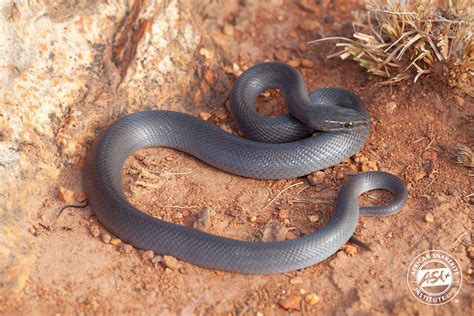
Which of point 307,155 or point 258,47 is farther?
point 258,47

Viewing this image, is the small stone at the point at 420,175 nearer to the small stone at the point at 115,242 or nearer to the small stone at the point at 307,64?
the small stone at the point at 307,64

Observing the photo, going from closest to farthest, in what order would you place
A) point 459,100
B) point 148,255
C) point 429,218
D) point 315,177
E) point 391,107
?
1. point 148,255
2. point 429,218
3. point 315,177
4. point 459,100
5. point 391,107

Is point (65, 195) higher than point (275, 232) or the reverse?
higher

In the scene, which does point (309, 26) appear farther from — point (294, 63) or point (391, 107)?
point (391, 107)

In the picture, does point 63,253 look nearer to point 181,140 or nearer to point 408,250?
point 181,140

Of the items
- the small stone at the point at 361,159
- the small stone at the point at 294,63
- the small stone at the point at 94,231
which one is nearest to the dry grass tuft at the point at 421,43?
the small stone at the point at 294,63

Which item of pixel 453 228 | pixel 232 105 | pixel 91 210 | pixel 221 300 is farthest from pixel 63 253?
pixel 453 228

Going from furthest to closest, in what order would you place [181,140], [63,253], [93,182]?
[181,140] < [93,182] < [63,253]


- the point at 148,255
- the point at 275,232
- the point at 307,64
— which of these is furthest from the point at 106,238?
the point at 307,64
